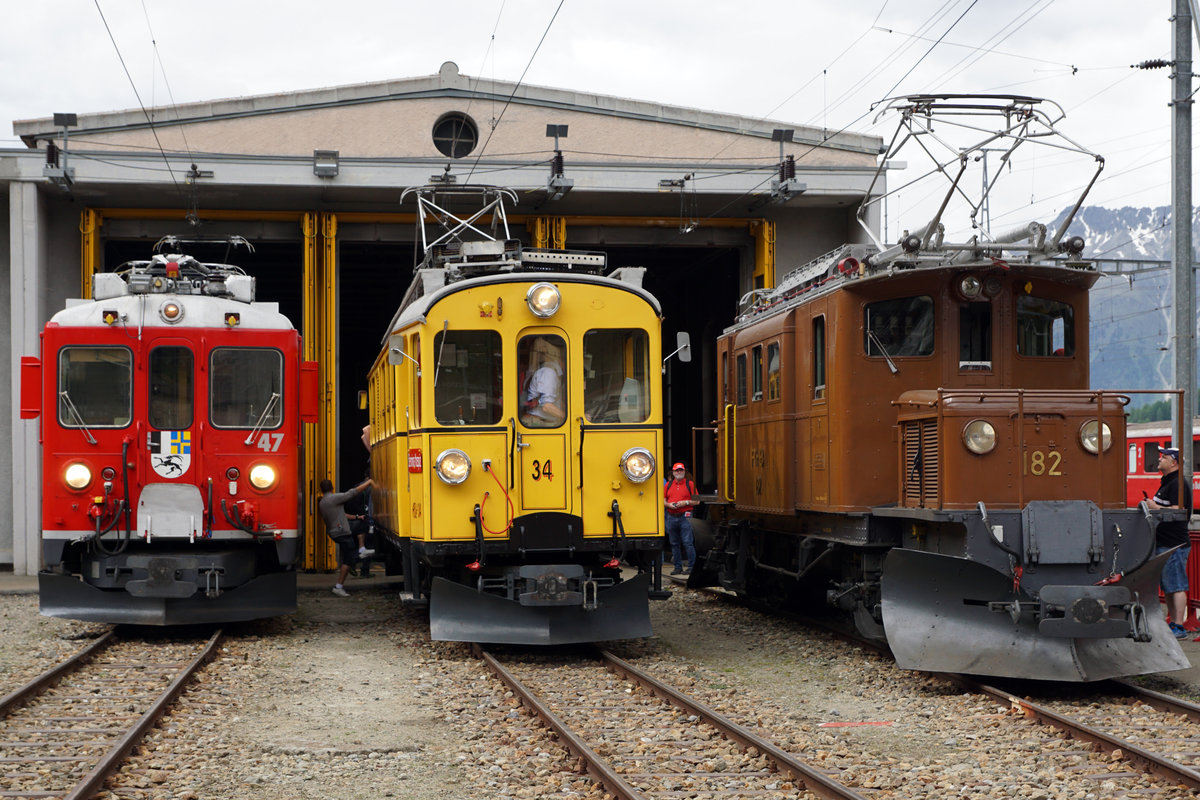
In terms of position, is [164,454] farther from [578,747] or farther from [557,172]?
[557,172]

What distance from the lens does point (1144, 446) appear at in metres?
24.0

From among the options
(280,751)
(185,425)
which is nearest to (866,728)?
(280,751)

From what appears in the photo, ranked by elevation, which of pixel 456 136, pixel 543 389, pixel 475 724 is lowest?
pixel 475 724

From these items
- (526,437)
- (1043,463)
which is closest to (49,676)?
(526,437)

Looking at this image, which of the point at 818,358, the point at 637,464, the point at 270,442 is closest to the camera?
the point at 637,464

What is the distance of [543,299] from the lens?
36.1 ft

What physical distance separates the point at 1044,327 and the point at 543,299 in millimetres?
4293

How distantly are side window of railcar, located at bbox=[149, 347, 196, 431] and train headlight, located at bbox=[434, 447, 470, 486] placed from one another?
3117 mm

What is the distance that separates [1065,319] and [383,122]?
14197 mm

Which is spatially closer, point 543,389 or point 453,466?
point 453,466

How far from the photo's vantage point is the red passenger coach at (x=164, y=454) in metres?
12.0

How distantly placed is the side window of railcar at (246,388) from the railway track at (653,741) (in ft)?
12.7

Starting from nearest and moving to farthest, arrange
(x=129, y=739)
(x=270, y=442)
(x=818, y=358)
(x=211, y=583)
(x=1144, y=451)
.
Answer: (x=129, y=739) < (x=818, y=358) < (x=211, y=583) < (x=270, y=442) < (x=1144, y=451)

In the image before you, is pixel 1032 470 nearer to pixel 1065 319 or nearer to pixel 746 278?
pixel 1065 319
